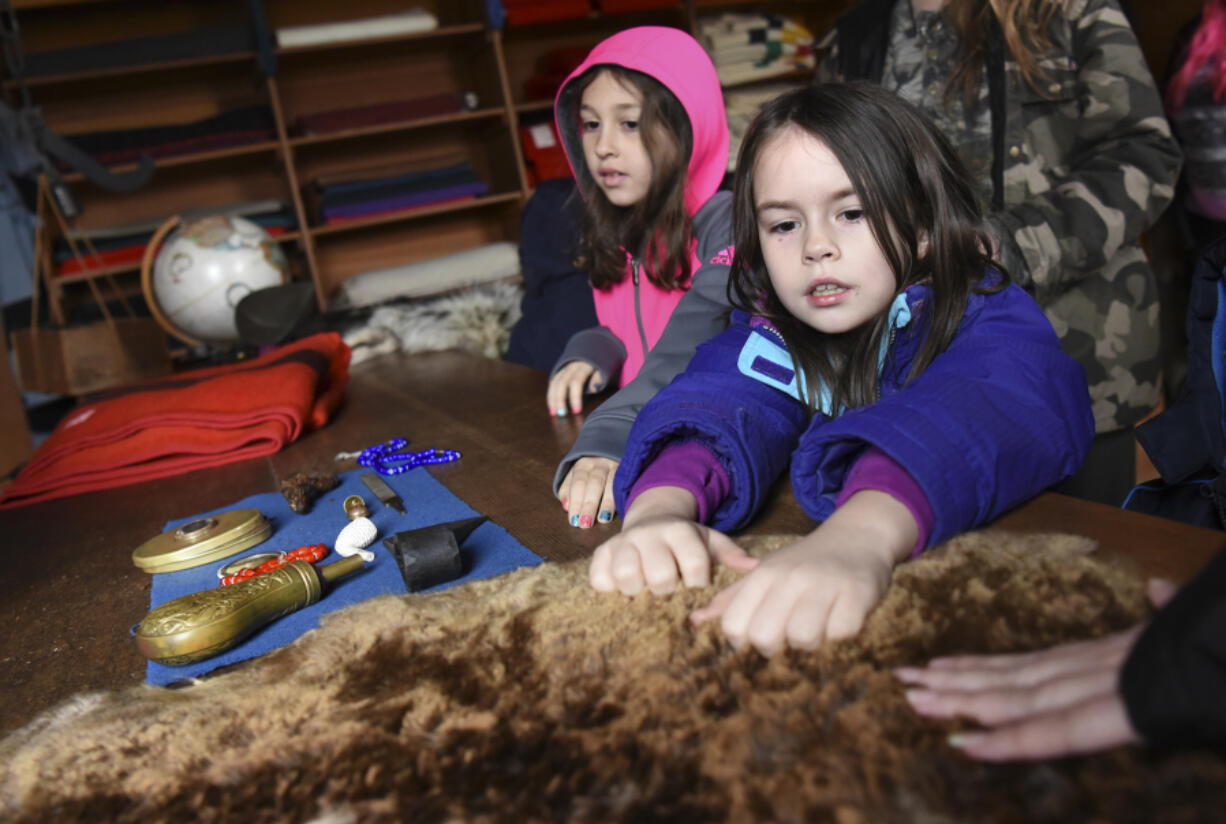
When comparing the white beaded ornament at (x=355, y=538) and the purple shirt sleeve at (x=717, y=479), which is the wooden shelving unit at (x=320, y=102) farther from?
the purple shirt sleeve at (x=717, y=479)

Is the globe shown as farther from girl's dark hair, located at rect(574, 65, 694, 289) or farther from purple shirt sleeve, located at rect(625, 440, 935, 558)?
purple shirt sleeve, located at rect(625, 440, 935, 558)

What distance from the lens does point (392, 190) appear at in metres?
3.45

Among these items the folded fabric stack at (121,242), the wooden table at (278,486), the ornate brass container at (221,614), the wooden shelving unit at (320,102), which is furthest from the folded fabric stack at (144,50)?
the ornate brass container at (221,614)

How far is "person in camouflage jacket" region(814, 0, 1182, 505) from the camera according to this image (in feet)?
3.92

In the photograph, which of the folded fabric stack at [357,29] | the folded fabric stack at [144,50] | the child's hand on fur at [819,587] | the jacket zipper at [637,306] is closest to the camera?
the child's hand on fur at [819,587]

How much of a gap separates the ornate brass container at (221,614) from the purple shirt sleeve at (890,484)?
1.41ft

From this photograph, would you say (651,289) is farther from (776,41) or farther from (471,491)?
(776,41)

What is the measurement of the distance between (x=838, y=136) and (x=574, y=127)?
2.73 ft

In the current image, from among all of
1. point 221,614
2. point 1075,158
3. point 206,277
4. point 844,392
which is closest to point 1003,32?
point 1075,158

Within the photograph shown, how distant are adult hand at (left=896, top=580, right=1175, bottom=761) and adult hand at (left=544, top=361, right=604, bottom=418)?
829 millimetres

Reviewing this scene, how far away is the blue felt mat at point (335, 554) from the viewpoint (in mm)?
659

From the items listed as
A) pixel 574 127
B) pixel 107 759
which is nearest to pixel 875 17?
pixel 574 127

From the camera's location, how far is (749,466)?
0.75 m

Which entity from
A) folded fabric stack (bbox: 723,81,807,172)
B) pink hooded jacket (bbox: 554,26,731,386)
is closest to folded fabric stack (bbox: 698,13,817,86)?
folded fabric stack (bbox: 723,81,807,172)
